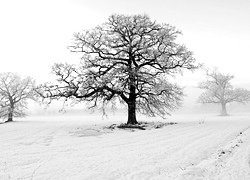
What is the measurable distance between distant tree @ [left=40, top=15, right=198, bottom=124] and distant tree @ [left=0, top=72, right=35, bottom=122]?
72.0 ft

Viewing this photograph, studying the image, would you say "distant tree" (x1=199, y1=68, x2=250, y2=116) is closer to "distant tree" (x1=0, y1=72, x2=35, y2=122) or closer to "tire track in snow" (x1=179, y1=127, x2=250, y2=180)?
"distant tree" (x1=0, y1=72, x2=35, y2=122)

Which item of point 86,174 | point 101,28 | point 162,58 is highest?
point 101,28

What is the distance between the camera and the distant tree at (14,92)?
38.8 metres

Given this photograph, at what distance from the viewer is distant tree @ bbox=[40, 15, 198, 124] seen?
64.9 feet

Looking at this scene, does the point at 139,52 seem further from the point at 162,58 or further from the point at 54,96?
the point at 54,96

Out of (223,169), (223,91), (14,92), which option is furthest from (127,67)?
(223,91)

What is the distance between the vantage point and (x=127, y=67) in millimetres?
19391

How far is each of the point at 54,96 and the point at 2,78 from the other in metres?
25.7

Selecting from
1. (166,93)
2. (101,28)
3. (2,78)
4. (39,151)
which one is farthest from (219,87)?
(39,151)

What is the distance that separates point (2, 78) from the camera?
3962 cm

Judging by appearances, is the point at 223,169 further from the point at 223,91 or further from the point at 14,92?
the point at 223,91

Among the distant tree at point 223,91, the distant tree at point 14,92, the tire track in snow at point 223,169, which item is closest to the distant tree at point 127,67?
the tire track in snow at point 223,169

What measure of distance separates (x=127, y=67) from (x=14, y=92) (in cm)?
2889

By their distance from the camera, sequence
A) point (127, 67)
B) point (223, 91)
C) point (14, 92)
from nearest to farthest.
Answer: point (127, 67)
point (14, 92)
point (223, 91)
